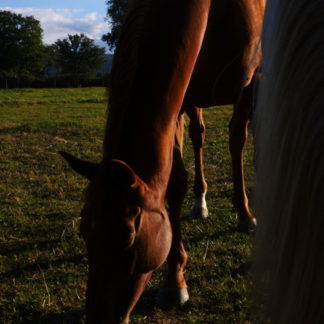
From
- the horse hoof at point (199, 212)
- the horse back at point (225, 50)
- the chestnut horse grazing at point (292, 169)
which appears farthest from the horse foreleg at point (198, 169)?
the chestnut horse grazing at point (292, 169)

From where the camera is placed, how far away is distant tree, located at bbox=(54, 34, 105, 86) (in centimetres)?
5400

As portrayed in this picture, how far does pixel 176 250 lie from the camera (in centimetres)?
277

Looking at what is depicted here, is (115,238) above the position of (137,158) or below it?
below

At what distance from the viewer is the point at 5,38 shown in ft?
160

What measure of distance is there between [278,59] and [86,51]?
58260mm

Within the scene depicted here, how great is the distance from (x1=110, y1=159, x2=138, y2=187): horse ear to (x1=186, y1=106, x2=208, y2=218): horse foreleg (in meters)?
2.16

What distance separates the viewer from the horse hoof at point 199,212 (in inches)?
153

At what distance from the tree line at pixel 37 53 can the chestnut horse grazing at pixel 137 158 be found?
40.7 metres

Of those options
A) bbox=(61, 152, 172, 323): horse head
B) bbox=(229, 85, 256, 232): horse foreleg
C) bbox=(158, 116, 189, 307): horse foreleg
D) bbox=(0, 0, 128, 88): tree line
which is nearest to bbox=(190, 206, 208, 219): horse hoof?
bbox=(229, 85, 256, 232): horse foreleg

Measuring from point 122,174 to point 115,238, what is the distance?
9.4 inches

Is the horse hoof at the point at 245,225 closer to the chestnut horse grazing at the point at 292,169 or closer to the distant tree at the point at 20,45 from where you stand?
the chestnut horse grazing at the point at 292,169

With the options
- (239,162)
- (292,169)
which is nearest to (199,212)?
(239,162)

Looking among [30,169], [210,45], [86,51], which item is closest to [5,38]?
[86,51]

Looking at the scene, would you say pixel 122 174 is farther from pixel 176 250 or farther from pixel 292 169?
pixel 176 250
